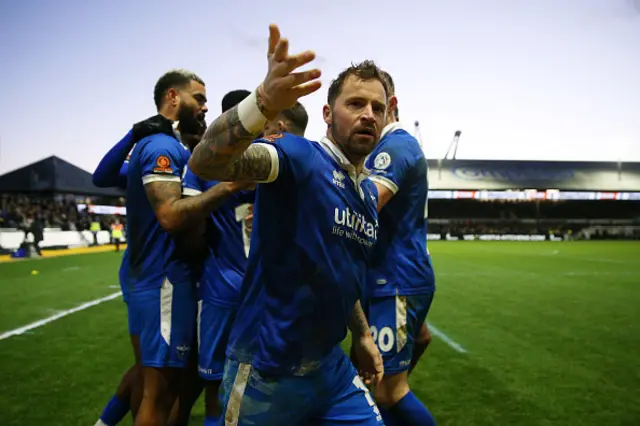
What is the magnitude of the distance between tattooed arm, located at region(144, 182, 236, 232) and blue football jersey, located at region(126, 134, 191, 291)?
12 centimetres

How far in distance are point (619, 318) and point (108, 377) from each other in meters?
8.18

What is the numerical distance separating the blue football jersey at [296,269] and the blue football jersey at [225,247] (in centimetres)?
96

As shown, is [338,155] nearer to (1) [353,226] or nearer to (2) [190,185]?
(1) [353,226]

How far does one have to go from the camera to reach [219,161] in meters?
1.75

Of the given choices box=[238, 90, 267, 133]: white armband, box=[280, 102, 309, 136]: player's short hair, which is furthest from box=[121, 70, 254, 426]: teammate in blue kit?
box=[238, 90, 267, 133]: white armband

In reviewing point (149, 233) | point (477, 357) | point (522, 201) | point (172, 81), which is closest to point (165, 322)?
point (149, 233)

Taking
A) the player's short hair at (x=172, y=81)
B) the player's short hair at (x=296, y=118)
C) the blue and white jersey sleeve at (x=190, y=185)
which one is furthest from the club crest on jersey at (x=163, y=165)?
the player's short hair at (x=296, y=118)

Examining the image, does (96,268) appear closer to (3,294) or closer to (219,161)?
(3,294)

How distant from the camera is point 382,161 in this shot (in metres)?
3.14

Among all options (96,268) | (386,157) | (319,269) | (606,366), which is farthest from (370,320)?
(96,268)

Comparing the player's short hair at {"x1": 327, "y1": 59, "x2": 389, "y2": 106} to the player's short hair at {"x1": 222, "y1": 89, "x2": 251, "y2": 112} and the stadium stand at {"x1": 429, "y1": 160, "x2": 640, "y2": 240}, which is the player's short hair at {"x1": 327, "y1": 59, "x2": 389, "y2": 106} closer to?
the player's short hair at {"x1": 222, "y1": 89, "x2": 251, "y2": 112}

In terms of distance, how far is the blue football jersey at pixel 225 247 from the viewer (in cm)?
310

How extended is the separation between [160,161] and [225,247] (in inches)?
25.8

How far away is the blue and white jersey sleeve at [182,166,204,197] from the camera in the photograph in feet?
10.0
